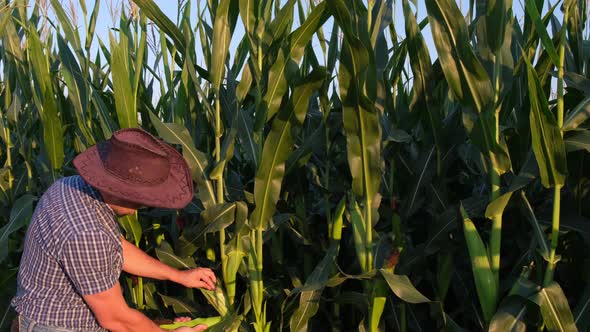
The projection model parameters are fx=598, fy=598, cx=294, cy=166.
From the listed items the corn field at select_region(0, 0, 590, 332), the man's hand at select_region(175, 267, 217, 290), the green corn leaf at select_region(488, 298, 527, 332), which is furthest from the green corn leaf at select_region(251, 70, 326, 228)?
the green corn leaf at select_region(488, 298, 527, 332)

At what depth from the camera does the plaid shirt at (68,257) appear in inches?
76.1

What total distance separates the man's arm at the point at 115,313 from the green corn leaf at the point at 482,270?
1.21 metres

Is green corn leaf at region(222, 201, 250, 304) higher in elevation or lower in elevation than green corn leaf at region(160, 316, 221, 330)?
higher

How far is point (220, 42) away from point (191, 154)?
52 centimetres

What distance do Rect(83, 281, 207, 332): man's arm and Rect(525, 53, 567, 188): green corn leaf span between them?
1.49 metres

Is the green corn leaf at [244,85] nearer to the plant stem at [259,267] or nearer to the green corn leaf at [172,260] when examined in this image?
the plant stem at [259,267]

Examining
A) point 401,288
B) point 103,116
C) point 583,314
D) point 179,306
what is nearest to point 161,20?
point 103,116

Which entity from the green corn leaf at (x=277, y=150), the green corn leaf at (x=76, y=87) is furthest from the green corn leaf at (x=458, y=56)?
the green corn leaf at (x=76, y=87)

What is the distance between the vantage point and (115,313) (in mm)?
2035

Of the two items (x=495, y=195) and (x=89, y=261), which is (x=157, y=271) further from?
(x=495, y=195)

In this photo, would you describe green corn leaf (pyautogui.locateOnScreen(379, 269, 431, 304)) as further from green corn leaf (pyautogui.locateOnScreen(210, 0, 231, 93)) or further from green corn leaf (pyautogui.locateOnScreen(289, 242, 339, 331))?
green corn leaf (pyautogui.locateOnScreen(210, 0, 231, 93))

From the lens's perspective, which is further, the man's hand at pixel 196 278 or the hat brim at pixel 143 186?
the man's hand at pixel 196 278

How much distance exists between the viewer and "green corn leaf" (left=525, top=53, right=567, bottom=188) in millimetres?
2004

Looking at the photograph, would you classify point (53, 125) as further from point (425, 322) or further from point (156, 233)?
point (425, 322)
